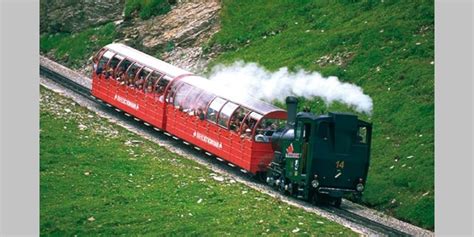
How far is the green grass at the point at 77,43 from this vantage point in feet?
237

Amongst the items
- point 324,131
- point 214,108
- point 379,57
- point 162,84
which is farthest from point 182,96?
point 324,131

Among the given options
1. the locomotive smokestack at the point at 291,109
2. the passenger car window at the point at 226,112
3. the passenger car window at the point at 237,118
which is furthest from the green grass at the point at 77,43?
the locomotive smokestack at the point at 291,109

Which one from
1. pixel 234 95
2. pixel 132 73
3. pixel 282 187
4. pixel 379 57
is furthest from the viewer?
pixel 379 57

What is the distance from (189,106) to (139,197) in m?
7.55

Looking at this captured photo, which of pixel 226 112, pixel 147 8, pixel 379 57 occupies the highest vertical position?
pixel 147 8

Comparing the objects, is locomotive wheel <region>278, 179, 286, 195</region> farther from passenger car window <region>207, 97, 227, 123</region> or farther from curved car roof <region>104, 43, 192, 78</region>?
curved car roof <region>104, 43, 192, 78</region>

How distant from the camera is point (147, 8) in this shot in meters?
73.4

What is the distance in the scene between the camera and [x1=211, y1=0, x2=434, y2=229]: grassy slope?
2012 inches

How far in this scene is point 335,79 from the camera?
180ft

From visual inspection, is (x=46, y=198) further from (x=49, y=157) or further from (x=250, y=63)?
(x=250, y=63)

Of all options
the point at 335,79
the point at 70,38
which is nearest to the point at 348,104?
the point at 335,79

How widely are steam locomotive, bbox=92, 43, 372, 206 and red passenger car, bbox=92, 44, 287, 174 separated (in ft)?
0.12

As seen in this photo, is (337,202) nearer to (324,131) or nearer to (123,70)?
(324,131)

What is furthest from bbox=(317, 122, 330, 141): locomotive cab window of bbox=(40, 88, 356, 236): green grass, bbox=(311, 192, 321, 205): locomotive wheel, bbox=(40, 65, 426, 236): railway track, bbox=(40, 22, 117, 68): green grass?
bbox=(40, 22, 117, 68): green grass
